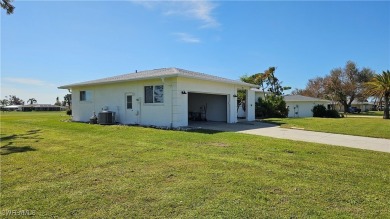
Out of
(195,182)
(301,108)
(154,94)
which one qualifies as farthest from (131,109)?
(301,108)

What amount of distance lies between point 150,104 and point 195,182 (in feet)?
35.2

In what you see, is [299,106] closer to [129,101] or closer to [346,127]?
[346,127]

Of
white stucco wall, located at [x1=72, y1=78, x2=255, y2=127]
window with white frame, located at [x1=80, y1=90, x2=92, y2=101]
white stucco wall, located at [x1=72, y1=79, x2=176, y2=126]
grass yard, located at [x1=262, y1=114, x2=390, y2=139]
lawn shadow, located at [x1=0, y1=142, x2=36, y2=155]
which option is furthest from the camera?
window with white frame, located at [x1=80, y1=90, x2=92, y2=101]

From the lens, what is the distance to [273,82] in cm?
4425

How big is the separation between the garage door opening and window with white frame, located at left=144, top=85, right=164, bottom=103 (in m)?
6.03

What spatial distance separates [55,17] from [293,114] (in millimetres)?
32579

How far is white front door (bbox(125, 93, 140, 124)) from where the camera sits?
1586 cm

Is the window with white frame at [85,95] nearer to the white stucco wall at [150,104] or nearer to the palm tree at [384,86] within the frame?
the white stucco wall at [150,104]

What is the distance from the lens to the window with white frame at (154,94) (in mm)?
14547

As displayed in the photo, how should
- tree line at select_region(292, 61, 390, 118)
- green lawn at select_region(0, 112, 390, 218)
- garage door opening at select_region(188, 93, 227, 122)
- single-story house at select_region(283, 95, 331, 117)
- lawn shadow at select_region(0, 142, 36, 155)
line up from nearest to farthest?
green lawn at select_region(0, 112, 390, 218), lawn shadow at select_region(0, 142, 36, 155), garage door opening at select_region(188, 93, 227, 122), single-story house at select_region(283, 95, 331, 117), tree line at select_region(292, 61, 390, 118)

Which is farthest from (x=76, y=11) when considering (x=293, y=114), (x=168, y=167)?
(x=293, y=114)

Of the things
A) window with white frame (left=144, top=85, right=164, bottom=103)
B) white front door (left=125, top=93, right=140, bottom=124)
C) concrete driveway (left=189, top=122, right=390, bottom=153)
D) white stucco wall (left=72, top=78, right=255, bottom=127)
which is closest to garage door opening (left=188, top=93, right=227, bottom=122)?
white stucco wall (left=72, top=78, right=255, bottom=127)

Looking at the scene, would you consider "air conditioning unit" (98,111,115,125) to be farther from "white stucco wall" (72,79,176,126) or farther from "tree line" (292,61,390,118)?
"tree line" (292,61,390,118)

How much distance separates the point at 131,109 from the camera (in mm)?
16219
